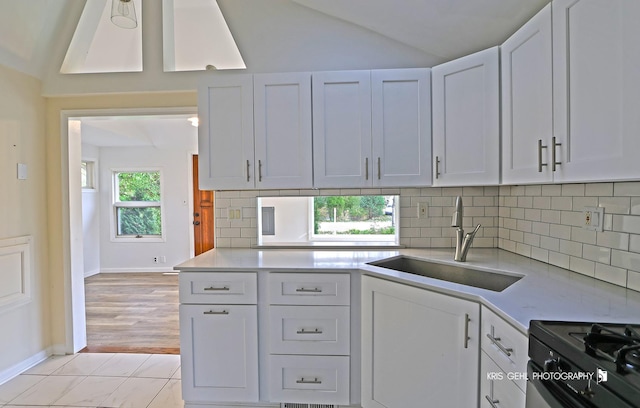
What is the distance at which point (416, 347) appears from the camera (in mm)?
1675

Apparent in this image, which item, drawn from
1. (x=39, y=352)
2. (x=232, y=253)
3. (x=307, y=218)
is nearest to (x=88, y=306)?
(x=39, y=352)

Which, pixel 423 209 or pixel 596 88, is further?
pixel 423 209

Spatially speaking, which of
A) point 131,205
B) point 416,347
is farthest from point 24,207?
point 131,205

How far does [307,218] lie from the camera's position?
2777mm

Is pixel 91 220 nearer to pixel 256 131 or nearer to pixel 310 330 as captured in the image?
pixel 256 131

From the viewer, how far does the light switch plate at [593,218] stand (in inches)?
60.5

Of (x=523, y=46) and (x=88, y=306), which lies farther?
(x=88, y=306)

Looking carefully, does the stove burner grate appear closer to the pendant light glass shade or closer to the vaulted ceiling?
the vaulted ceiling

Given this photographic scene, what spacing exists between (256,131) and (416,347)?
1.61 m

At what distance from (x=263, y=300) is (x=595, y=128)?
173 centimetres

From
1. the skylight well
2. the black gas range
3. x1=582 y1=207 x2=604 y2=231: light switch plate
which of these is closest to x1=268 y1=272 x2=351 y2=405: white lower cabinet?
the black gas range

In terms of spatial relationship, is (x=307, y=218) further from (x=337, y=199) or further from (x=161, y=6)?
(x=161, y=6)

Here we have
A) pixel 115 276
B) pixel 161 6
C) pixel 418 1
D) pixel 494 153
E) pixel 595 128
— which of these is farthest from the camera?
pixel 115 276

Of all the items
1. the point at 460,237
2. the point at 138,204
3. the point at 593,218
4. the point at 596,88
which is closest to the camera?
the point at 596,88
